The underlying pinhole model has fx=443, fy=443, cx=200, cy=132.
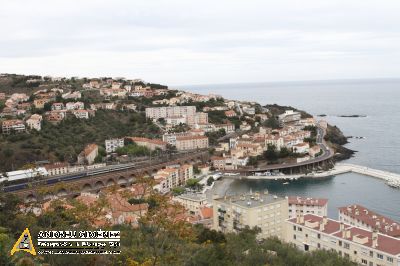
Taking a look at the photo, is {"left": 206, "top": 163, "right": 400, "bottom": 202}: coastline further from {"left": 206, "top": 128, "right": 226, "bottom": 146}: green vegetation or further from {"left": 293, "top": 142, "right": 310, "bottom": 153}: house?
{"left": 206, "top": 128, "right": 226, "bottom": 146}: green vegetation

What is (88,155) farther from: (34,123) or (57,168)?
(34,123)

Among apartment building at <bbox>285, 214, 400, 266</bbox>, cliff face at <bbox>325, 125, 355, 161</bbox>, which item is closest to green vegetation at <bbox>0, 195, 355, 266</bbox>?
apartment building at <bbox>285, 214, 400, 266</bbox>

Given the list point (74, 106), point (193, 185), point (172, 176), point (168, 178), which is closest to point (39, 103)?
point (74, 106)

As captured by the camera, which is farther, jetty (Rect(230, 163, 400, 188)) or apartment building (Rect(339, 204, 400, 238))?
jetty (Rect(230, 163, 400, 188))

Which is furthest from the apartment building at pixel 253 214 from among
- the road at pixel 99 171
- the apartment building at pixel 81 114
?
the apartment building at pixel 81 114

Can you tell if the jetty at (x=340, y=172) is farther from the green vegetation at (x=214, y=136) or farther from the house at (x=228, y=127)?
the house at (x=228, y=127)

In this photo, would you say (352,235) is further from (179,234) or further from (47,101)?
(47,101)
